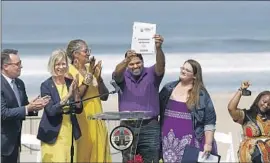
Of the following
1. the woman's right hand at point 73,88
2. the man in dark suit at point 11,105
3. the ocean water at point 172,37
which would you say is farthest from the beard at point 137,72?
the ocean water at point 172,37

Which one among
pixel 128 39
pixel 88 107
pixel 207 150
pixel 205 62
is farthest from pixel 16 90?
pixel 128 39

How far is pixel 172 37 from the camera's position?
97.4ft

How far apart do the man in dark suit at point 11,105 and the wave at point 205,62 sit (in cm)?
747

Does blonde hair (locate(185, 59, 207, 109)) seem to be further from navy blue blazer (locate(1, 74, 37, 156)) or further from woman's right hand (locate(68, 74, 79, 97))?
navy blue blazer (locate(1, 74, 37, 156))

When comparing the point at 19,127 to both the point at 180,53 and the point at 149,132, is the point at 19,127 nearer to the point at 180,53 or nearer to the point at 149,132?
the point at 149,132

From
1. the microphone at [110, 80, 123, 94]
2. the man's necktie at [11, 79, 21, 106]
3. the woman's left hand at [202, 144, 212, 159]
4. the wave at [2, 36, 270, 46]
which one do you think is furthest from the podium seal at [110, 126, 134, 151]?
the wave at [2, 36, 270, 46]

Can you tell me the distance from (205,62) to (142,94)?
37.2 ft

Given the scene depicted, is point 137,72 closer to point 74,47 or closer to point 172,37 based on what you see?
point 74,47

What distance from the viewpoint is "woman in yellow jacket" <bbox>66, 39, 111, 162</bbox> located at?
9.38 metres

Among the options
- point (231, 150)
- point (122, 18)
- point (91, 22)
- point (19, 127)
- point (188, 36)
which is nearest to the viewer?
point (19, 127)

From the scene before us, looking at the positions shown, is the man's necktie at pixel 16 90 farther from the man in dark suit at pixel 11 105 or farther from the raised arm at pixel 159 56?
the raised arm at pixel 159 56

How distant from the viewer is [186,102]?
9016mm

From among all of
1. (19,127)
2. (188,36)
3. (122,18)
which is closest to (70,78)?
(19,127)

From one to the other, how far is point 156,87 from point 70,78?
778 millimetres
